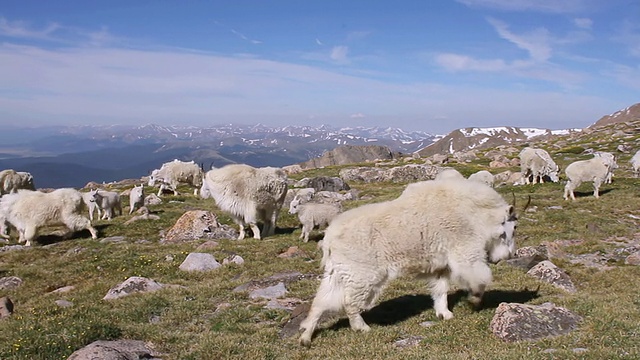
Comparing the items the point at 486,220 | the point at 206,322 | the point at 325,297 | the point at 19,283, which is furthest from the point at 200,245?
the point at 486,220

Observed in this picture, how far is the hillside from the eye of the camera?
29.0ft

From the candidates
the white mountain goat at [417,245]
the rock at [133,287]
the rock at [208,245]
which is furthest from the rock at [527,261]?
the rock at [208,245]

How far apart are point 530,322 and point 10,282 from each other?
649 inches

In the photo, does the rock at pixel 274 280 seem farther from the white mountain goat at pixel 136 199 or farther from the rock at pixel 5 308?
the white mountain goat at pixel 136 199

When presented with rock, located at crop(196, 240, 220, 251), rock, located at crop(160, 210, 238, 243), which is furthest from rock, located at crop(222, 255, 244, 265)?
rock, located at crop(160, 210, 238, 243)

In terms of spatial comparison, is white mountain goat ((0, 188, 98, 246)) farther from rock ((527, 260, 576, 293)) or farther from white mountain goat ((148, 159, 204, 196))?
rock ((527, 260, 576, 293))

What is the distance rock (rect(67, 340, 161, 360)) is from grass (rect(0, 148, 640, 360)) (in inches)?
13.4

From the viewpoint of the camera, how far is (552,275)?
13.4m

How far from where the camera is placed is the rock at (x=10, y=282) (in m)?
15.7

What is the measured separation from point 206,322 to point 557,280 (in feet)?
32.1

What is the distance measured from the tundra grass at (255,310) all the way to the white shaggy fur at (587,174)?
8150 millimetres

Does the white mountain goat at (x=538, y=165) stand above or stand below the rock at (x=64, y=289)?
above

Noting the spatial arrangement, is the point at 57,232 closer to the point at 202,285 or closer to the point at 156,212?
the point at 156,212

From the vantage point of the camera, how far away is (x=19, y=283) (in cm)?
1609
